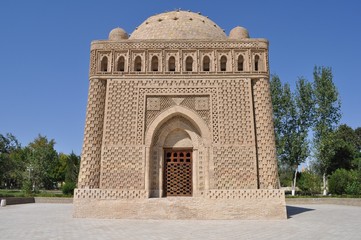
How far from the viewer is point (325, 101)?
22484 mm

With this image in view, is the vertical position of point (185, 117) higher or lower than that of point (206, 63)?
lower

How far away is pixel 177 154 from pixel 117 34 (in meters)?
5.21

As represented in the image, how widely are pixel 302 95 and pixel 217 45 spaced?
13617 mm

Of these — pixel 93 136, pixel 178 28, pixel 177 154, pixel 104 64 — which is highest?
pixel 178 28

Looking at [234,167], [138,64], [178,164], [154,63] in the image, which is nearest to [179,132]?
[178,164]

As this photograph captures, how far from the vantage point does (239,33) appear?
40.2 feet

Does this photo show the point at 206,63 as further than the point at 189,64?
Yes

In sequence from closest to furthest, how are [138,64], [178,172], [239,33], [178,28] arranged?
[178,172]
[138,64]
[239,33]
[178,28]

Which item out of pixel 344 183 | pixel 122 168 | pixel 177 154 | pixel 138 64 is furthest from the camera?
pixel 344 183

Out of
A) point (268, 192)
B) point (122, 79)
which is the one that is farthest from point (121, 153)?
point (268, 192)

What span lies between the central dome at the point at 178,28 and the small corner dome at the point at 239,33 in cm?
84

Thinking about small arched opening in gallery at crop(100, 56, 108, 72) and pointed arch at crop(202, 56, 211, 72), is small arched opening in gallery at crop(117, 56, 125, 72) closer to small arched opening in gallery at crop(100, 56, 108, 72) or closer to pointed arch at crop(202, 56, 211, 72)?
small arched opening in gallery at crop(100, 56, 108, 72)

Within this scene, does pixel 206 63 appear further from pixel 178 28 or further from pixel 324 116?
pixel 324 116

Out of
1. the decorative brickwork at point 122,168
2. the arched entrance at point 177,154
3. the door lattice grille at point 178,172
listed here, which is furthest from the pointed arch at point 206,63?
the decorative brickwork at point 122,168
